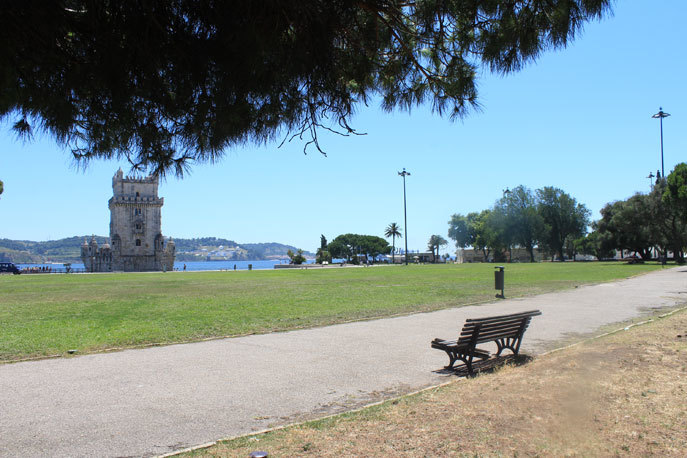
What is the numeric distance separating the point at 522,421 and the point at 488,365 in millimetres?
2678

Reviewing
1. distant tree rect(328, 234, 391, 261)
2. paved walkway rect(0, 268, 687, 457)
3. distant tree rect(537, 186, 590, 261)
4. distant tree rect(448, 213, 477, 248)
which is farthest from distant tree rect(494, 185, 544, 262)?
paved walkway rect(0, 268, 687, 457)

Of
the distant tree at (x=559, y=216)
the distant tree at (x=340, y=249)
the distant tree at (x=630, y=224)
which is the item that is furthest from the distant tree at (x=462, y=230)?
the distant tree at (x=630, y=224)

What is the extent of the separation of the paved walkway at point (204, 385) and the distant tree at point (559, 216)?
95688 mm

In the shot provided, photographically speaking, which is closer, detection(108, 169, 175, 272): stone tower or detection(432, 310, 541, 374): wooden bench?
detection(432, 310, 541, 374): wooden bench

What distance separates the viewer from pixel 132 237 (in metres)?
100

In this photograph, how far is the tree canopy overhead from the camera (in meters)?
4.05

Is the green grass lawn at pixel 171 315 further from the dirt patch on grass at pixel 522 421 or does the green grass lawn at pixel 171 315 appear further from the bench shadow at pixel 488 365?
the dirt patch on grass at pixel 522 421

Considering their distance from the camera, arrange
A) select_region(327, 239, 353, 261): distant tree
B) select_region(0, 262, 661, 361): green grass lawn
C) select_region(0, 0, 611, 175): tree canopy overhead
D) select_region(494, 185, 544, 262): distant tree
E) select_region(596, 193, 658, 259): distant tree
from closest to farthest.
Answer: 1. select_region(0, 0, 611, 175): tree canopy overhead
2. select_region(0, 262, 661, 361): green grass lawn
3. select_region(596, 193, 658, 259): distant tree
4. select_region(494, 185, 544, 262): distant tree
5. select_region(327, 239, 353, 261): distant tree

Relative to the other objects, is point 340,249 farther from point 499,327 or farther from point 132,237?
point 499,327

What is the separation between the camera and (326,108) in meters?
5.65

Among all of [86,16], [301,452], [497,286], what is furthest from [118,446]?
[497,286]

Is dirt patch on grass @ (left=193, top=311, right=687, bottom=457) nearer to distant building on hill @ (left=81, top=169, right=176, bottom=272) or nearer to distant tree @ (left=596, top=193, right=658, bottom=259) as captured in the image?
distant tree @ (left=596, top=193, right=658, bottom=259)

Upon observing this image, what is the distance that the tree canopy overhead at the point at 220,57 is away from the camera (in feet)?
13.3

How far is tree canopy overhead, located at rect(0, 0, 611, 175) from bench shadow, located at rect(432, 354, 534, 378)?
3.70m
